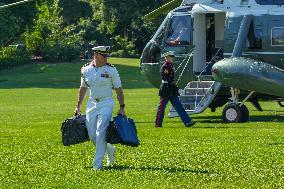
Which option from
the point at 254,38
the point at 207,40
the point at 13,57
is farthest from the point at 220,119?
the point at 13,57

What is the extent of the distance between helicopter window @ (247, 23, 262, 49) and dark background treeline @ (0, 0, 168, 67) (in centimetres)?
3917

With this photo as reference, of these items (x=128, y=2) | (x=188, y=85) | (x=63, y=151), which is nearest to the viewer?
(x=63, y=151)

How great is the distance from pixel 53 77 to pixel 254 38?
36.7 m

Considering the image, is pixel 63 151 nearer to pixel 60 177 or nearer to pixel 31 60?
pixel 60 177

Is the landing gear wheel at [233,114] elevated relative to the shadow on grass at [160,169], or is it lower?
lower

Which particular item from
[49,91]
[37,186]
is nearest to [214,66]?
[37,186]

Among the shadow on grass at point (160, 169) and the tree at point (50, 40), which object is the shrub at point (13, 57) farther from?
the shadow on grass at point (160, 169)

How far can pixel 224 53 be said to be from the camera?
24922 mm

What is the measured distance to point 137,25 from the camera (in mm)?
79688

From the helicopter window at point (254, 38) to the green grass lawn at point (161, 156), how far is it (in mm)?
1981

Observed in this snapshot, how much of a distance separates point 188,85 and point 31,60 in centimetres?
4693

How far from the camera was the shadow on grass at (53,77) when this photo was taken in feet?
182

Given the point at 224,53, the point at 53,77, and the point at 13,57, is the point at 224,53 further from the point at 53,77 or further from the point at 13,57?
the point at 13,57

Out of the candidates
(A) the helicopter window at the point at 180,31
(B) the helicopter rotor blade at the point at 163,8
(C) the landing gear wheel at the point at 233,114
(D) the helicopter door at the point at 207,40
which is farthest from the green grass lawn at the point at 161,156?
(B) the helicopter rotor blade at the point at 163,8
